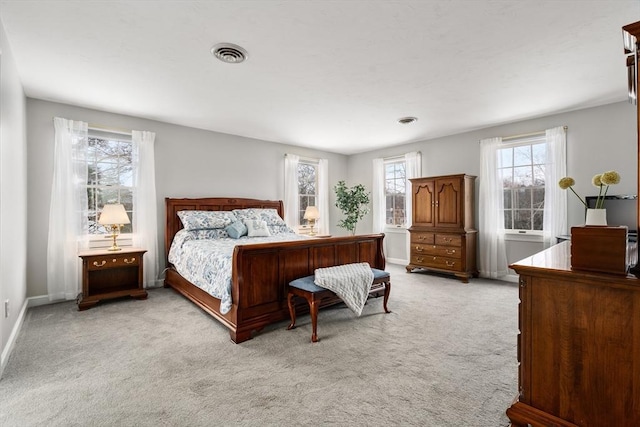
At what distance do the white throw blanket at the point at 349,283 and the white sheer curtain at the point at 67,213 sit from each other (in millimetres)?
3214

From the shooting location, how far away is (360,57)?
2.73m

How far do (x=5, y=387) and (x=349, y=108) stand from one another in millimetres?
4111

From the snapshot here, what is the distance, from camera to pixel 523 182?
4.79 meters

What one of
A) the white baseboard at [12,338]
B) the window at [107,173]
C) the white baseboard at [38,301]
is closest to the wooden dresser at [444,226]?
the window at [107,173]

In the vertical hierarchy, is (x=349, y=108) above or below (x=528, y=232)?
above

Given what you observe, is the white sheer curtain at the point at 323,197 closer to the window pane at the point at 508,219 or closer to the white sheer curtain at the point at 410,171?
the white sheer curtain at the point at 410,171

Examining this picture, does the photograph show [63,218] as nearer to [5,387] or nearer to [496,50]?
[5,387]

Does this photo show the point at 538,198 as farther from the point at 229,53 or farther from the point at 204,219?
the point at 204,219

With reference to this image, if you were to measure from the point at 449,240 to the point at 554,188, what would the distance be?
5.31 ft

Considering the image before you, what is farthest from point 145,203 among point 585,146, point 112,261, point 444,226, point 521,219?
point 585,146

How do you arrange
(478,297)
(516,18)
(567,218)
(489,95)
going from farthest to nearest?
(567,218) < (478,297) < (489,95) < (516,18)

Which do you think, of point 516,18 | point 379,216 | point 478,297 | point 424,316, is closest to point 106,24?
point 516,18

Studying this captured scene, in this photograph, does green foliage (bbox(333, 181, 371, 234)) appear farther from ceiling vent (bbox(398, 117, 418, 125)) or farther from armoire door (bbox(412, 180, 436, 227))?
ceiling vent (bbox(398, 117, 418, 125))

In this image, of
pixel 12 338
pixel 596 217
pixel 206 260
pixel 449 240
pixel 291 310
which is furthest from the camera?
pixel 449 240
